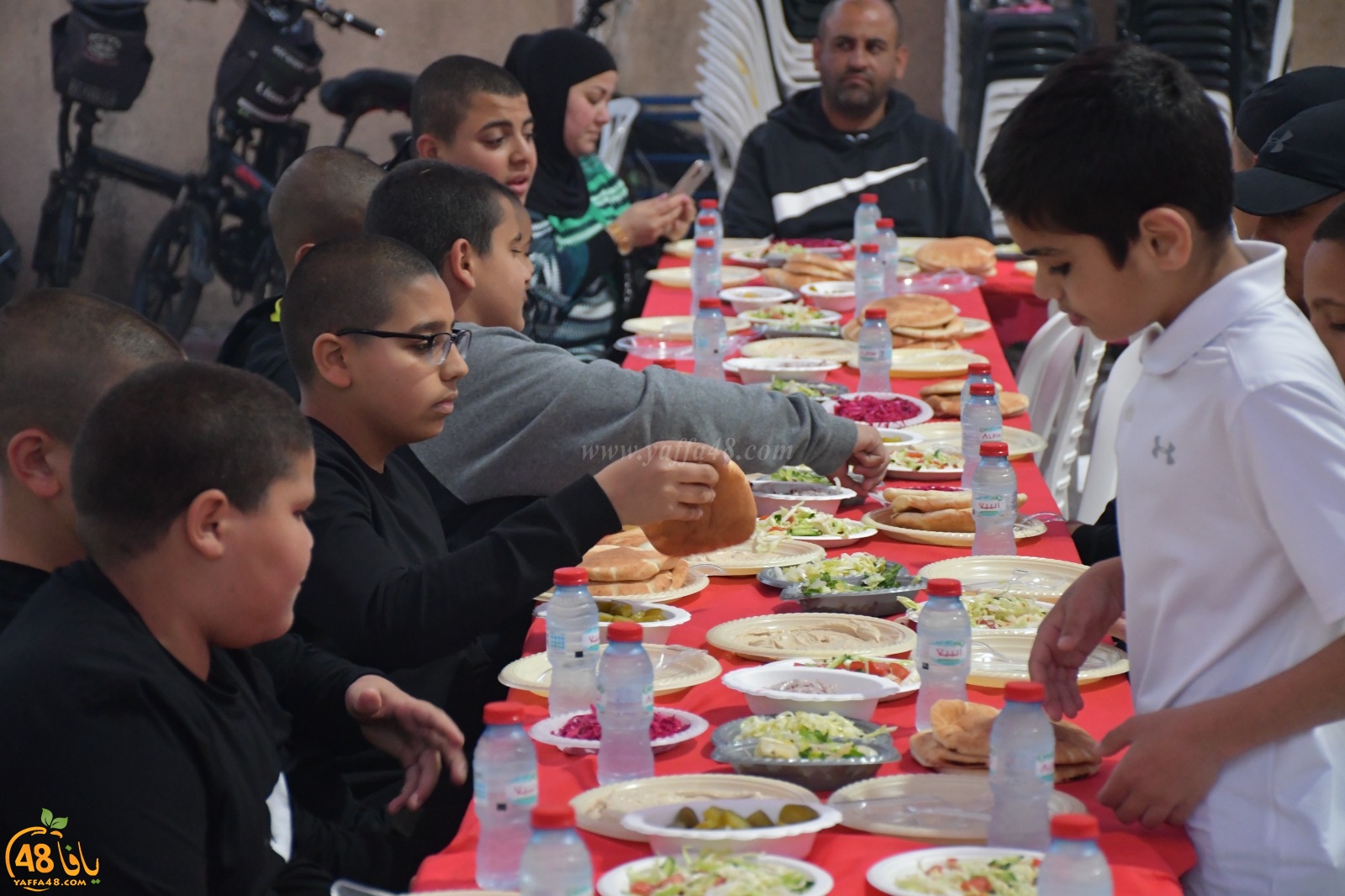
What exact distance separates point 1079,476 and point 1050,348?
19.0 inches

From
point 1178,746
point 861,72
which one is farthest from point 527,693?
point 861,72

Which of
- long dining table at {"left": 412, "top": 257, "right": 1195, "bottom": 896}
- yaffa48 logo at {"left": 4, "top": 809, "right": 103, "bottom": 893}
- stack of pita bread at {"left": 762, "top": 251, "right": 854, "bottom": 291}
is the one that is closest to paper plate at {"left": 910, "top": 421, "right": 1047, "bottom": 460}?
long dining table at {"left": 412, "top": 257, "right": 1195, "bottom": 896}

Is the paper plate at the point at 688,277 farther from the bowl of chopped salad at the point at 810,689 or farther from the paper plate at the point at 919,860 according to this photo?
the paper plate at the point at 919,860

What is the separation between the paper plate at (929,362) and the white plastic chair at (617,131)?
391 centimetres

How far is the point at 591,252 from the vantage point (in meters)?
5.68

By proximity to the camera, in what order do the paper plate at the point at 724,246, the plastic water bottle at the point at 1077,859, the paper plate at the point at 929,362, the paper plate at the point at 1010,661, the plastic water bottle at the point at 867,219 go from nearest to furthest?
1. the plastic water bottle at the point at 1077,859
2. the paper plate at the point at 1010,661
3. the paper plate at the point at 929,362
4. the plastic water bottle at the point at 867,219
5. the paper plate at the point at 724,246

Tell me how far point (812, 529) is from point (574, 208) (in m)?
3.09

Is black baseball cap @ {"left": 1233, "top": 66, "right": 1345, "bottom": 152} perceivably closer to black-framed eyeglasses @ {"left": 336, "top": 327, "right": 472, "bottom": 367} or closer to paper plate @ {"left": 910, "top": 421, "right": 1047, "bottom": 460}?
paper plate @ {"left": 910, "top": 421, "right": 1047, "bottom": 460}

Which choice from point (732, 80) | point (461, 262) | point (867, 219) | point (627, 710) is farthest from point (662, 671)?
point (732, 80)

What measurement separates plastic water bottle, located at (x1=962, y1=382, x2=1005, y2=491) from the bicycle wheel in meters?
6.39

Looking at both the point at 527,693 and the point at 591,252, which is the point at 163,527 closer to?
the point at 527,693

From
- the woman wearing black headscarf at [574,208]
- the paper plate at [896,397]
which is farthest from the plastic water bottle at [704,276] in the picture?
the paper plate at [896,397]

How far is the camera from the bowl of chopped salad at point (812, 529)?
303 centimetres

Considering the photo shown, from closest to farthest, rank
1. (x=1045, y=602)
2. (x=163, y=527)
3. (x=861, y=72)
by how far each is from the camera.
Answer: (x=163, y=527), (x=1045, y=602), (x=861, y=72)
